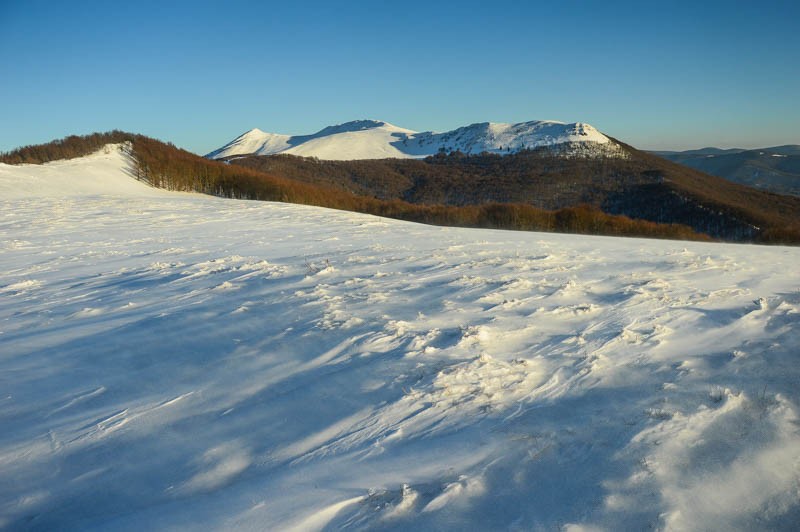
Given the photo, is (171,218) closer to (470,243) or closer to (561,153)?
(470,243)

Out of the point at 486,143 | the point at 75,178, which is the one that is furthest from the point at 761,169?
the point at 75,178

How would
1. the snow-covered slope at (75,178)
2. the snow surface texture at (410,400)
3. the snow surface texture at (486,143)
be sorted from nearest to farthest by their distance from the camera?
1. the snow surface texture at (410,400)
2. the snow-covered slope at (75,178)
3. the snow surface texture at (486,143)

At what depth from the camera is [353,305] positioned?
5.24 m

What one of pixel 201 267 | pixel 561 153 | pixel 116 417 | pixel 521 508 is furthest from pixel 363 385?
pixel 561 153

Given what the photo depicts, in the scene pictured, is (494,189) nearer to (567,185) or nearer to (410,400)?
A: (567,185)

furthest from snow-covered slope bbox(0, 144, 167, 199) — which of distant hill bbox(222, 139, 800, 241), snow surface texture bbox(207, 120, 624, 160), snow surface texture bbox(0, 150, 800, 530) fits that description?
snow surface texture bbox(207, 120, 624, 160)

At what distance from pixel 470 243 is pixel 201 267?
17.2 ft

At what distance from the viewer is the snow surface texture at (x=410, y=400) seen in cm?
238

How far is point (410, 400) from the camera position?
3291mm

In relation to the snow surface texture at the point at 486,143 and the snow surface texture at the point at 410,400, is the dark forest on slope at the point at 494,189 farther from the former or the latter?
the snow surface texture at the point at 410,400

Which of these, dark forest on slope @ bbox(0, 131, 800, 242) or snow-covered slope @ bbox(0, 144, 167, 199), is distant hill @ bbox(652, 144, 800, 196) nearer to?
dark forest on slope @ bbox(0, 131, 800, 242)

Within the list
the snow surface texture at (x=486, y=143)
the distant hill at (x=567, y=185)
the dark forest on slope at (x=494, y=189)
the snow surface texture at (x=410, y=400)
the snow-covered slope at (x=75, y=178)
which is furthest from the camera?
the snow surface texture at (x=486, y=143)

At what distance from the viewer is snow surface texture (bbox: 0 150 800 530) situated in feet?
7.80

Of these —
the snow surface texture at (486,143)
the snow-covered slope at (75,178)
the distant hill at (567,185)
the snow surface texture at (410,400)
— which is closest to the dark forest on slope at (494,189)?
the distant hill at (567,185)
